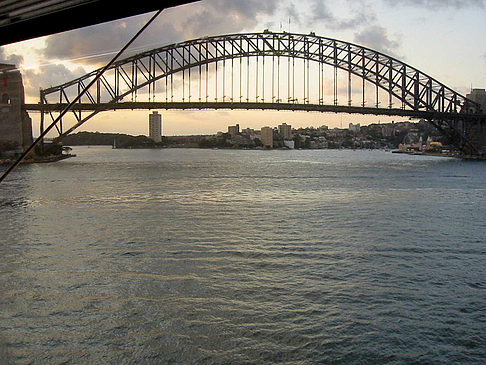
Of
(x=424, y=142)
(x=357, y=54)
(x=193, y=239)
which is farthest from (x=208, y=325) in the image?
(x=424, y=142)

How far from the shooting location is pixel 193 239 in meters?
10.9

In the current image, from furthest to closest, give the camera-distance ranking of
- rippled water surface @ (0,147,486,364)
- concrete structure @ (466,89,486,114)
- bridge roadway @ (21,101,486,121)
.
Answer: concrete structure @ (466,89,486,114), bridge roadway @ (21,101,486,121), rippled water surface @ (0,147,486,364)

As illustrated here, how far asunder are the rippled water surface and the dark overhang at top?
3.22m

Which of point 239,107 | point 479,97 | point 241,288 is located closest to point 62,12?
point 241,288

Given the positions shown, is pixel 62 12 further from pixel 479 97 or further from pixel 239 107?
pixel 479 97

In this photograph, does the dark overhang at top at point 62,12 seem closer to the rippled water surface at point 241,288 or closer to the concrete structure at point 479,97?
the rippled water surface at point 241,288

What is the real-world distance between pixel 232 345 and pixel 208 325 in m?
0.59

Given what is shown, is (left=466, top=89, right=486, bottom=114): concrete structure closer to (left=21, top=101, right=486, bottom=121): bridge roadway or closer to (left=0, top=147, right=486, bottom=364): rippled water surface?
(left=21, top=101, right=486, bottom=121): bridge roadway

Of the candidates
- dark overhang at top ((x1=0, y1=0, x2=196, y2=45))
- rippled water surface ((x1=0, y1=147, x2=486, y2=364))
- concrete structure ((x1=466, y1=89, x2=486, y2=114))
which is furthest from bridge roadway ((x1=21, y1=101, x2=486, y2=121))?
dark overhang at top ((x1=0, y1=0, x2=196, y2=45))

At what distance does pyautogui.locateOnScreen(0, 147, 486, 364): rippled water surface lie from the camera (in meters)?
5.37

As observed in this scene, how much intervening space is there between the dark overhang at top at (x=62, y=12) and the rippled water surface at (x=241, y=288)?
3.22 metres

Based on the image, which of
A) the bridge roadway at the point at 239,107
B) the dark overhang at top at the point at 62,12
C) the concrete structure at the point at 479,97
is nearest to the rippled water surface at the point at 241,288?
the dark overhang at top at the point at 62,12

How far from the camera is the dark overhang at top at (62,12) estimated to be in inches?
132

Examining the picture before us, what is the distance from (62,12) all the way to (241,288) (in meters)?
4.85
